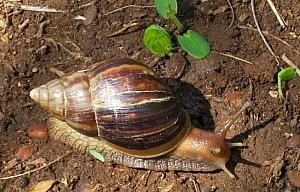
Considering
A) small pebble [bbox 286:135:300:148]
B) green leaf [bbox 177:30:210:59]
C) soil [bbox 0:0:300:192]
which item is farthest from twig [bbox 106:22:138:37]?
small pebble [bbox 286:135:300:148]

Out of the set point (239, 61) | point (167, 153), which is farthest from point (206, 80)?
point (167, 153)

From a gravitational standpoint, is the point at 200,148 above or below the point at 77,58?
below

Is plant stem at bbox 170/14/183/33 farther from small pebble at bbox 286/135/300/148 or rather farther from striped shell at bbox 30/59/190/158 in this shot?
small pebble at bbox 286/135/300/148

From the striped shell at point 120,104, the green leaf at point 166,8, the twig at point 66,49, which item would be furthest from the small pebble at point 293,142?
the twig at point 66,49

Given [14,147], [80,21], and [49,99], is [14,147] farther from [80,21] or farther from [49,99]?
[80,21]

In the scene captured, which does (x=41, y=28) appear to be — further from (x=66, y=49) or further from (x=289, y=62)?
(x=289, y=62)

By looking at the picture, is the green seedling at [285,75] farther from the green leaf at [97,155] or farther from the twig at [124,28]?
the green leaf at [97,155]
